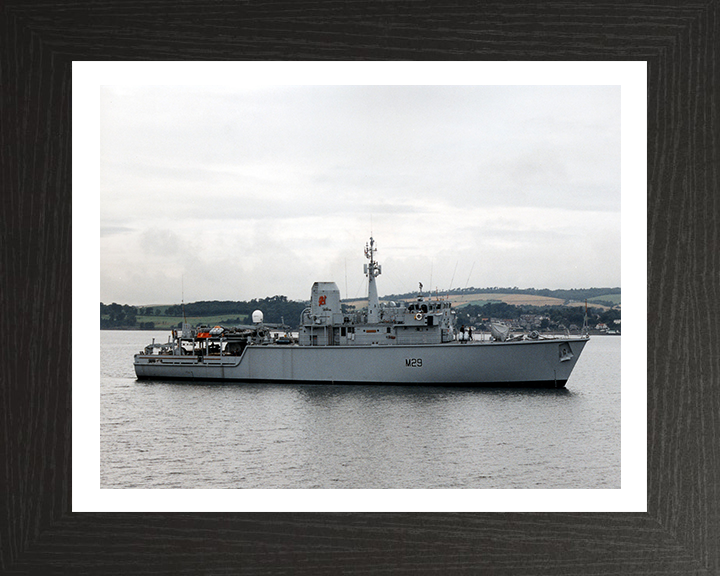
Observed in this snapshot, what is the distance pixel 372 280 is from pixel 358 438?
5298 mm

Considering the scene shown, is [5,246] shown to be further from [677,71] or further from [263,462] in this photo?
[263,462]

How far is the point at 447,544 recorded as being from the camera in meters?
2.61

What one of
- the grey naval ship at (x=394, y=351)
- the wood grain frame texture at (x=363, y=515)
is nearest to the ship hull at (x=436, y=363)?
the grey naval ship at (x=394, y=351)

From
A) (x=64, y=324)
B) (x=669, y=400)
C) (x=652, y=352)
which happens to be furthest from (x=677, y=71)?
(x=64, y=324)

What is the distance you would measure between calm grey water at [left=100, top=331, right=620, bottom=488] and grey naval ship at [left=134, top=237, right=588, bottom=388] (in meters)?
0.27

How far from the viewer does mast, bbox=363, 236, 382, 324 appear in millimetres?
12836

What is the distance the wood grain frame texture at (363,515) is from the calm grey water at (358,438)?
145 inches

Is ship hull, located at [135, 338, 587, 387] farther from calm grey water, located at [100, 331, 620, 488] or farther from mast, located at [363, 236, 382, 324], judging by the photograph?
mast, located at [363, 236, 382, 324]

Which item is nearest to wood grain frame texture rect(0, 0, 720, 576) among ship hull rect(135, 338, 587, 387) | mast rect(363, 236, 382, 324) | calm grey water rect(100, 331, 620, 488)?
calm grey water rect(100, 331, 620, 488)

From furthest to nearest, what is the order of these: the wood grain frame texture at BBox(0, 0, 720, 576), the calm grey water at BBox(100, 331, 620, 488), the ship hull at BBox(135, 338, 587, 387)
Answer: the ship hull at BBox(135, 338, 587, 387), the calm grey water at BBox(100, 331, 620, 488), the wood grain frame texture at BBox(0, 0, 720, 576)

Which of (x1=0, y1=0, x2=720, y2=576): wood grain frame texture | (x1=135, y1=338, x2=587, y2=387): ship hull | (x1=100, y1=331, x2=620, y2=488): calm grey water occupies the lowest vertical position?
(x1=100, y1=331, x2=620, y2=488): calm grey water

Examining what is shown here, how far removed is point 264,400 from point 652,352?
30.9 ft

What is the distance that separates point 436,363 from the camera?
1182cm

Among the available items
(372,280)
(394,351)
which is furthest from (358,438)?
(372,280)
